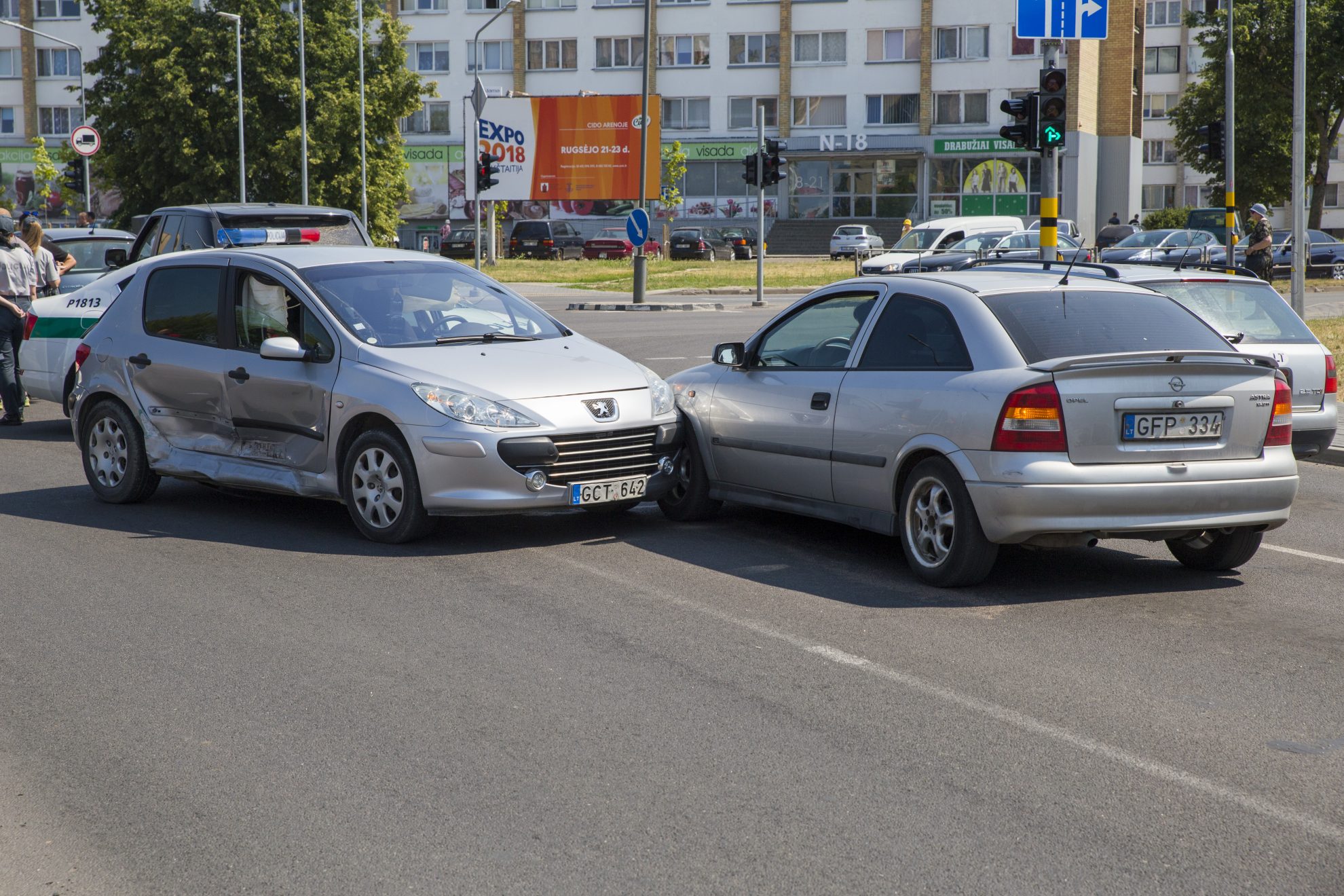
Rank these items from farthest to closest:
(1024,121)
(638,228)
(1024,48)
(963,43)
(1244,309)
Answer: (963,43) → (1024,48) → (638,228) → (1024,121) → (1244,309)

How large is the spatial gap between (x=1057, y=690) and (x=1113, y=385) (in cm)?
186

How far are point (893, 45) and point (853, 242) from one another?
11866mm

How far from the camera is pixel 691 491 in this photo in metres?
9.06

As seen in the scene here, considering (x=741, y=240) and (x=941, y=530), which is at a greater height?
(x=741, y=240)

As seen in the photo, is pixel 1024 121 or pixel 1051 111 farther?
pixel 1024 121

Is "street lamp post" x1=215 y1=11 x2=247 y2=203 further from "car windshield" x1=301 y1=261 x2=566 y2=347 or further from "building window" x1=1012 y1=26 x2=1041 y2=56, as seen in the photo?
"car windshield" x1=301 y1=261 x2=566 y2=347

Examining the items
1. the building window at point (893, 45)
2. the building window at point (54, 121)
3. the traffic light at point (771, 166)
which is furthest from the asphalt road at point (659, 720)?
the building window at point (54, 121)

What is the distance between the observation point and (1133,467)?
6.94 metres

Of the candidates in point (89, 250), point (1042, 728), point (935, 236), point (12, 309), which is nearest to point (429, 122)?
point (935, 236)

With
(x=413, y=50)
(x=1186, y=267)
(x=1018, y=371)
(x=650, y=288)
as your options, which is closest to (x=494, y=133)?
(x=413, y=50)

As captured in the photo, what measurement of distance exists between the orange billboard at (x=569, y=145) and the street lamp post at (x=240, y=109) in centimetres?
1506

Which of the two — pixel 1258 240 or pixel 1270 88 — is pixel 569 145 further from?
pixel 1258 240

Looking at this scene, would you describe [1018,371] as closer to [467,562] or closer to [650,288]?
[467,562]

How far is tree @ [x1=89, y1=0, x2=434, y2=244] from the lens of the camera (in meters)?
52.7
